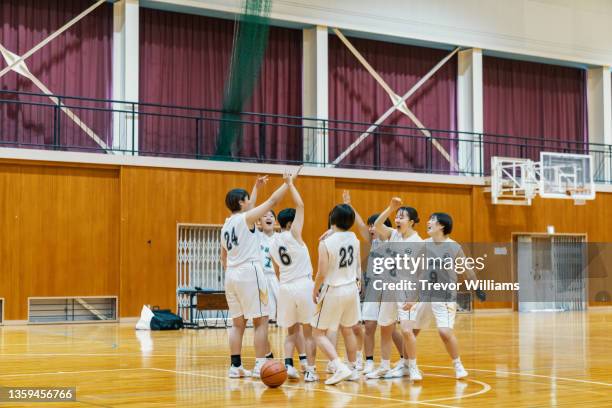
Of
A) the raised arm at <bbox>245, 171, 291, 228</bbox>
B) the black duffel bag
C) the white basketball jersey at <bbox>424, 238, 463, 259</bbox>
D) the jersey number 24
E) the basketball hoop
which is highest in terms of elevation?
the basketball hoop

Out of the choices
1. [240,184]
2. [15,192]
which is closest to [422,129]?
[240,184]

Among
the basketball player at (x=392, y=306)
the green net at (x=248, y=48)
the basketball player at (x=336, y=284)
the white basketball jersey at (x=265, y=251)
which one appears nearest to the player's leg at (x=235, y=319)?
the basketball player at (x=336, y=284)

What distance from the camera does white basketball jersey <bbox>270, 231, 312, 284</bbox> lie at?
861 cm

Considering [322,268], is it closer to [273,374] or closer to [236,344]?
[273,374]

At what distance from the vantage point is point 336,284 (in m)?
8.30

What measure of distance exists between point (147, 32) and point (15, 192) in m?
5.43

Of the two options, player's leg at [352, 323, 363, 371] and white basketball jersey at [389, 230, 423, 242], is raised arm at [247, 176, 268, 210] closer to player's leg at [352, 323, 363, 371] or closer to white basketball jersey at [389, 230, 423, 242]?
white basketball jersey at [389, 230, 423, 242]

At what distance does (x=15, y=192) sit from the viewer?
1825cm

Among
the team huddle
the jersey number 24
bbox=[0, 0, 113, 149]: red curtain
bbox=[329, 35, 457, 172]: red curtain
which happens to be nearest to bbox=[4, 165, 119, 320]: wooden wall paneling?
bbox=[0, 0, 113, 149]: red curtain

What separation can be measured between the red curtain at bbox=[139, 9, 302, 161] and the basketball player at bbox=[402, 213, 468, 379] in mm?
12258

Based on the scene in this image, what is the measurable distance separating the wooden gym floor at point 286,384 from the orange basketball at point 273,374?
10 cm

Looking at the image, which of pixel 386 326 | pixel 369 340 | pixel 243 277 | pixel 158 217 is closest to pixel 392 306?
pixel 386 326

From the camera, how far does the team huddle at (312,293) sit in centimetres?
830

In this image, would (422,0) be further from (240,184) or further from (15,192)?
(15,192)
